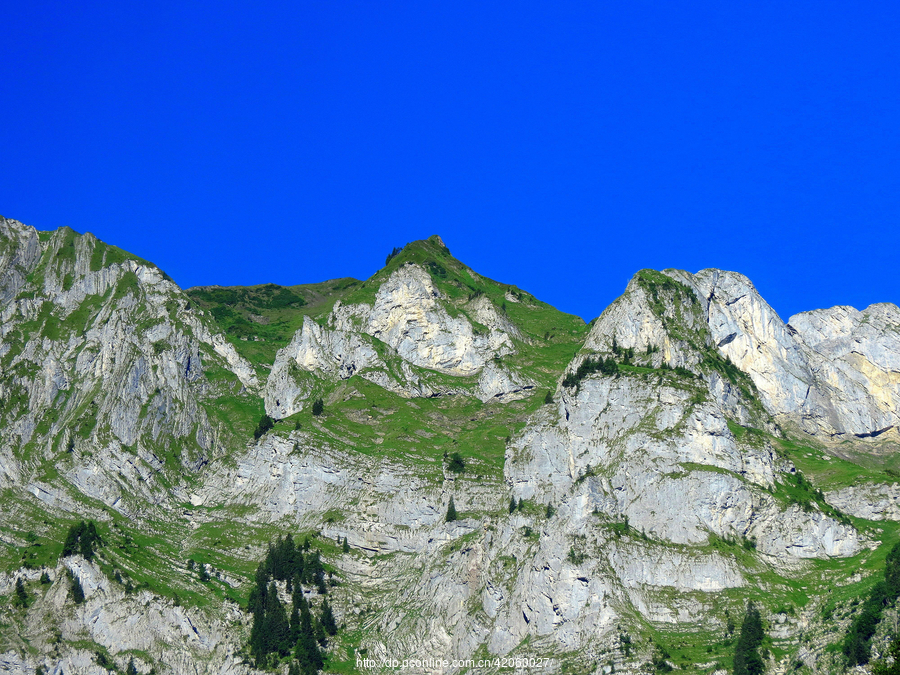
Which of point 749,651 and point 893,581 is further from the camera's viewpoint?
point 893,581

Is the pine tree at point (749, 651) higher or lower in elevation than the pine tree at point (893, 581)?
lower

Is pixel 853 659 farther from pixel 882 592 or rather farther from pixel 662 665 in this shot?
pixel 662 665

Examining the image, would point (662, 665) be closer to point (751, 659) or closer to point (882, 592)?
point (751, 659)

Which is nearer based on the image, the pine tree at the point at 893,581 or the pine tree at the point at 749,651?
the pine tree at the point at 749,651

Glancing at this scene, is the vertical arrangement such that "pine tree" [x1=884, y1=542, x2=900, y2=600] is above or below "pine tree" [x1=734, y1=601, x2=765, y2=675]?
above

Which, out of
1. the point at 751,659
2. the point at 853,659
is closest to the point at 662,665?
the point at 751,659

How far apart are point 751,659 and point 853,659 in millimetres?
14874

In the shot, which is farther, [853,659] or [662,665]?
[662,665]

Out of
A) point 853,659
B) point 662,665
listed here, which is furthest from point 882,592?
point 662,665

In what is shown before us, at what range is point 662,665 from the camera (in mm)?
197500

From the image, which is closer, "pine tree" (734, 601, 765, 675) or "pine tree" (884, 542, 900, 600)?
"pine tree" (734, 601, 765, 675)

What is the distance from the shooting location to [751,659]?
633 ft

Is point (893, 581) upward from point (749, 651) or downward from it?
upward

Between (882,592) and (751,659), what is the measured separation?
70.3 ft
